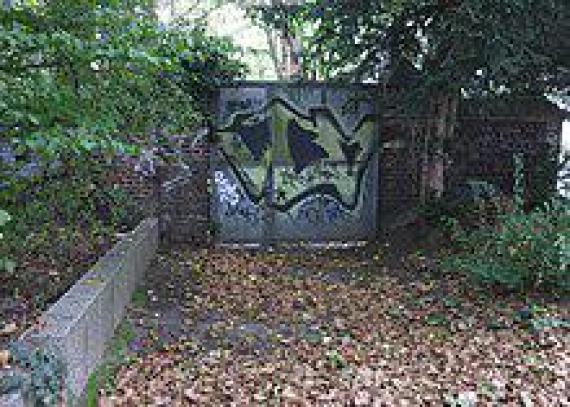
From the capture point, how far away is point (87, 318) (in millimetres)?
3621

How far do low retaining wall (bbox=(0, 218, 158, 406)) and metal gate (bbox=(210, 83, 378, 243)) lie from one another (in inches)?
121

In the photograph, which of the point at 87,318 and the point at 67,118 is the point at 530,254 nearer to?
the point at 87,318

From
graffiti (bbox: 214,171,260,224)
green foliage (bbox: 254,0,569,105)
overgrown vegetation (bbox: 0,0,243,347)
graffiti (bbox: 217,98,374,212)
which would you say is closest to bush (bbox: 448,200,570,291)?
green foliage (bbox: 254,0,569,105)

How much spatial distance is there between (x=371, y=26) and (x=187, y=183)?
3.41 meters

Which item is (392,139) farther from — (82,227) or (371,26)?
(82,227)

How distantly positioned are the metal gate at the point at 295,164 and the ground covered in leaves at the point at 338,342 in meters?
1.94

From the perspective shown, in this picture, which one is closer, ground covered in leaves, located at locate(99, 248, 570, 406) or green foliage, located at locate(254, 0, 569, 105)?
ground covered in leaves, located at locate(99, 248, 570, 406)

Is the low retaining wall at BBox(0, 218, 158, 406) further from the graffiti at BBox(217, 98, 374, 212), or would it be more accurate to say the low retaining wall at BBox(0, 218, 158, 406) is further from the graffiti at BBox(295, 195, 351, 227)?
the graffiti at BBox(295, 195, 351, 227)

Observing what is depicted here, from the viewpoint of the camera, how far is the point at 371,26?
7.50 metres

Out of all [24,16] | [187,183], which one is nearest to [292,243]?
[187,183]

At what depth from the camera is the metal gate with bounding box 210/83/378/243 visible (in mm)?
8633

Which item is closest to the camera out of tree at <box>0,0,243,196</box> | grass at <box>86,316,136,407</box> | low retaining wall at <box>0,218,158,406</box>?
low retaining wall at <box>0,218,158,406</box>

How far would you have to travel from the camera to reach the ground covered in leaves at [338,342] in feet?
12.3

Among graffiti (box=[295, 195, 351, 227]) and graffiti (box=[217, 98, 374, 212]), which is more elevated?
graffiti (box=[217, 98, 374, 212])
